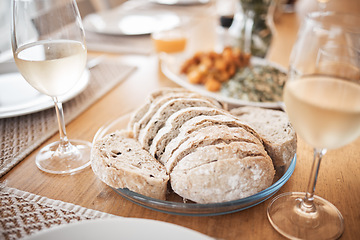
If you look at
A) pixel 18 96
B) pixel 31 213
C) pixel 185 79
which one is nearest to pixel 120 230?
pixel 31 213

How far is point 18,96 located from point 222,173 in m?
1.11

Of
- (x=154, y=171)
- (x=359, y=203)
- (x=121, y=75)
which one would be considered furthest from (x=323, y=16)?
(x=121, y=75)

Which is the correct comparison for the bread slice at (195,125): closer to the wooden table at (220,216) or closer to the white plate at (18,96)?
the wooden table at (220,216)

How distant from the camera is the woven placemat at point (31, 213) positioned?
2.78ft

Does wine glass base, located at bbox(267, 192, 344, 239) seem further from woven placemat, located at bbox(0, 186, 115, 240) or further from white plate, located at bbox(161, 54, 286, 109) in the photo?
white plate, located at bbox(161, 54, 286, 109)

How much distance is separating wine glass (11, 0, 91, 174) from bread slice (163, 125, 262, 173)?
376 millimetres

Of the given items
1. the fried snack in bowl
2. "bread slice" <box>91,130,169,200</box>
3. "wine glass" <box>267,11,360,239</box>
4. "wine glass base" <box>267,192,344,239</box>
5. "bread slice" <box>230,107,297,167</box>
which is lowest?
"wine glass base" <box>267,192,344,239</box>

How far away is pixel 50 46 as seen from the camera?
1.04 m

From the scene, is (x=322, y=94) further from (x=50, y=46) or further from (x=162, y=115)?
(x=50, y=46)

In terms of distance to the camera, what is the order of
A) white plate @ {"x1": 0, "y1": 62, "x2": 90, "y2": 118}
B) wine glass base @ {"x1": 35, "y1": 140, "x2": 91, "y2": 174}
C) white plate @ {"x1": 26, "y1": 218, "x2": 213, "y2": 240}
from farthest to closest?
white plate @ {"x1": 0, "y1": 62, "x2": 90, "y2": 118}
wine glass base @ {"x1": 35, "y1": 140, "x2": 91, "y2": 174}
white plate @ {"x1": 26, "y1": 218, "x2": 213, "y2": 240}

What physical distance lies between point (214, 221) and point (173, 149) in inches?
9.4

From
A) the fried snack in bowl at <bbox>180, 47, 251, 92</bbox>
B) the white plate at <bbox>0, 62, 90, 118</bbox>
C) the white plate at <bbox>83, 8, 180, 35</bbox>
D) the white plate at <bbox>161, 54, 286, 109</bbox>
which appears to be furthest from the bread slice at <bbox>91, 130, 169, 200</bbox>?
the white plate at <bbox>83, 8, 180, 35</bbox>

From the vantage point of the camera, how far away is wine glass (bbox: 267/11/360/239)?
2.34 ft

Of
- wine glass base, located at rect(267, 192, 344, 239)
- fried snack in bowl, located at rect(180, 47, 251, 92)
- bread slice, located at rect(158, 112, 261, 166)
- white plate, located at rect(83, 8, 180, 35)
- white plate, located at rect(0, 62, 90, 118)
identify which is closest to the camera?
A: wine glass base, located at rect(267, 192, 344, 239)
